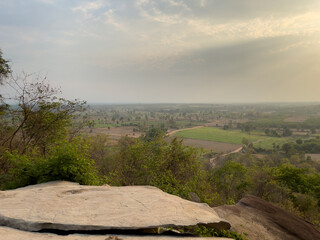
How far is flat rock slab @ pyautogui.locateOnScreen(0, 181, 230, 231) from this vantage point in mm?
5801

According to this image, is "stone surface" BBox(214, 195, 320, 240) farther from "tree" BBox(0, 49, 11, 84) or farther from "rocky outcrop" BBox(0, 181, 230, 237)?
"tree" BBox(0, 49, 11, 84)

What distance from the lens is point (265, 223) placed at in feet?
34.9

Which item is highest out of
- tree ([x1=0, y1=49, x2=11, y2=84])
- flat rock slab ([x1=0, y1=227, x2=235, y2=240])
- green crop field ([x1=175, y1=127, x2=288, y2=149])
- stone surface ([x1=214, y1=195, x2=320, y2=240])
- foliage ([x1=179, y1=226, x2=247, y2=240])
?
tree ([x1=0, y1=49, x2=11, y2=84])

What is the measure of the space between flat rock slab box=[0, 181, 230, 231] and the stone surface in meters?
3.23

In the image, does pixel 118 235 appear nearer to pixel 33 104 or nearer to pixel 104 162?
pixel 33 104

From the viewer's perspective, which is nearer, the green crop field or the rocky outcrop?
the rocky outcrop

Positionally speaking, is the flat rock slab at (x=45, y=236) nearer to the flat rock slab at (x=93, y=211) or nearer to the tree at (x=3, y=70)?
the flat rock slab at (x=93, y=211)

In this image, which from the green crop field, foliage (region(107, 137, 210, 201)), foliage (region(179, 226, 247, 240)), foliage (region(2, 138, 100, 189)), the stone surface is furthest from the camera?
the green crop field

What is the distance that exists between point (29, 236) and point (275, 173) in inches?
1018

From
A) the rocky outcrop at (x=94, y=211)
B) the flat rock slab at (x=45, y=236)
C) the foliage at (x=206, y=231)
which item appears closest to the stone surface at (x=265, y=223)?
the foliage at (x=206, y=231)

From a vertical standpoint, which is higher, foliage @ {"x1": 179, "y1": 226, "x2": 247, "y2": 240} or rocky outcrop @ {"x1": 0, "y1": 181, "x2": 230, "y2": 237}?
rocky outcrop @ {"x1": 0, "y1": 181, "x2": 230, "y2": 237}

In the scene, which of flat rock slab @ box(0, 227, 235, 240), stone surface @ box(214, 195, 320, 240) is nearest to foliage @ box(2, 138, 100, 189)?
flat rock slab @ box(0, 227, 235, 240)

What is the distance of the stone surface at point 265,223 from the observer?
9719 mm

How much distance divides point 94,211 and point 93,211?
1.4 inches
